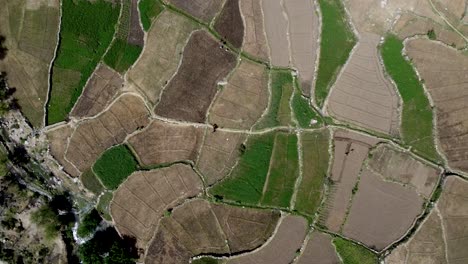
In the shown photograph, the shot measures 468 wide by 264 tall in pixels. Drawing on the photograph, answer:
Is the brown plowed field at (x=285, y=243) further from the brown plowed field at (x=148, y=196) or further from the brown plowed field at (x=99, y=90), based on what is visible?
the brown plowed field at (x=99, y=90)

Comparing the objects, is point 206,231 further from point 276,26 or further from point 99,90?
point 276,26

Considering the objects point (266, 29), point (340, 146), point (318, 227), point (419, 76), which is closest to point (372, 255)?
point (318, 227)

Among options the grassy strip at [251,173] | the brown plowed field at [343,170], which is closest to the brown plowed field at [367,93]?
the brown plowed field at [343,170]

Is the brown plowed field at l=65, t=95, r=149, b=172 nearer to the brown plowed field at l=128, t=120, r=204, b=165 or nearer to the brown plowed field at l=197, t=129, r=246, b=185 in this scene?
the brown plowed field at l=128, t=120, r=204, b=165

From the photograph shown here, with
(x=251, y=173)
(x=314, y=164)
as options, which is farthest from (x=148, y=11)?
(x=314, y=164)

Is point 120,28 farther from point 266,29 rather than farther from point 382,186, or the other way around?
point 382,186
